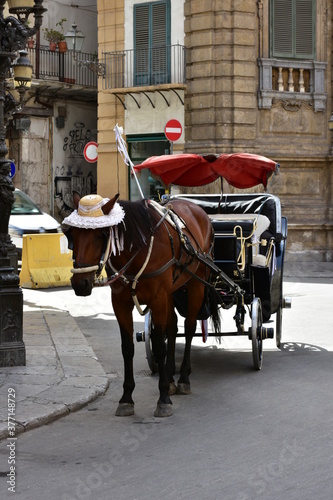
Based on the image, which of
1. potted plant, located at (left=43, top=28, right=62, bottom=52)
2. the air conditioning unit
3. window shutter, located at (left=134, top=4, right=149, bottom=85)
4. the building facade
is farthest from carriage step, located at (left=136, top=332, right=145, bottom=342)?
potted plant, located at (left=43, top=28, right=62, bottom=52)

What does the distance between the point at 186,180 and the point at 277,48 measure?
14.6 m

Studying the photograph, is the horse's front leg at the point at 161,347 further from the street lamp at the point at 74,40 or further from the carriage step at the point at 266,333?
the street lamp at the point at 74,40

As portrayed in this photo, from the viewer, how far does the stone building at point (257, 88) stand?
24.0 m

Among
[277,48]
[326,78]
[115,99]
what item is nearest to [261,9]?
[277,48]

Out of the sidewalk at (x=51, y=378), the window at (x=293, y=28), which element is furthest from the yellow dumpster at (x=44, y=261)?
the window at (x=293, y=28)

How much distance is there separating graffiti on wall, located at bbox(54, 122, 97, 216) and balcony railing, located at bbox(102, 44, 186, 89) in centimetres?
554

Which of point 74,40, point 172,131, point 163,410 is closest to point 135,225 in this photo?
point 163,410

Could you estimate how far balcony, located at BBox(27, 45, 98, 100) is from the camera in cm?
2984

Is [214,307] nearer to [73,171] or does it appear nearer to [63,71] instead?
[63,71]

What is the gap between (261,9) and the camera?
24.2 m

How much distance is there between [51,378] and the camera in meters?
8.33

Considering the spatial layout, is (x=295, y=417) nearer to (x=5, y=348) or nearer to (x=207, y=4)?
(x=5, y=348)

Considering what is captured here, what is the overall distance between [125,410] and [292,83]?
1900 centimetres

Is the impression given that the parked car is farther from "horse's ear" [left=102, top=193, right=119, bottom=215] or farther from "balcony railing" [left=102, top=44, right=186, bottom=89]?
"horse's ear" [left=102, top=193, right=119, bottom=215]
